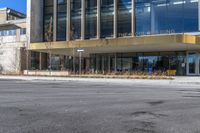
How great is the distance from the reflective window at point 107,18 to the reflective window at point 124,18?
1261mm

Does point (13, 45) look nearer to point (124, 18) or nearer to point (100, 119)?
point (124, 18)

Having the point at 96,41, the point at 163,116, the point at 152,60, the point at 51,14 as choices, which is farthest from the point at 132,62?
the point at 163,116

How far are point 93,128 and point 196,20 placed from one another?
3814cm

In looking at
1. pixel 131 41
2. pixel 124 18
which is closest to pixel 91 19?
pixel 124 18

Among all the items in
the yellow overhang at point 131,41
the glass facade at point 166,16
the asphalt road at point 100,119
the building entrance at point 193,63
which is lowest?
the asphalt road at point 100,119

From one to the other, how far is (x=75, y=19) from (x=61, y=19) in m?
2.85

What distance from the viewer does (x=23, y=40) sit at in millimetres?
65938

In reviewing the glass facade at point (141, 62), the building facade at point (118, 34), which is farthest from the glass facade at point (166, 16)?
the glass facade at point (141, 62)

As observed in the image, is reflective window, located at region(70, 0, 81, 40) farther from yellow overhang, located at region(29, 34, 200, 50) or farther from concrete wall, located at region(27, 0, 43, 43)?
yellow overhang, located at region(29, 34, 200, 50)

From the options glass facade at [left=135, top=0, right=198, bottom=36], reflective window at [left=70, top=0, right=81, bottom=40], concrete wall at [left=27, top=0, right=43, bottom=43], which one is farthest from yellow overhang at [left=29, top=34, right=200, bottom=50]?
concrete wall at [left=27, top=0, right=43, bottom=43]

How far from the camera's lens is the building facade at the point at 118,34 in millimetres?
42312

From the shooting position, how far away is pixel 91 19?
55.1m

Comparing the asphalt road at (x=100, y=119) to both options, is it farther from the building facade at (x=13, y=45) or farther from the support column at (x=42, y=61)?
the building facade at (x=13, y=45)

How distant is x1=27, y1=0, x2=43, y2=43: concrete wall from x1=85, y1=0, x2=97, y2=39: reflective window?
9.26m
